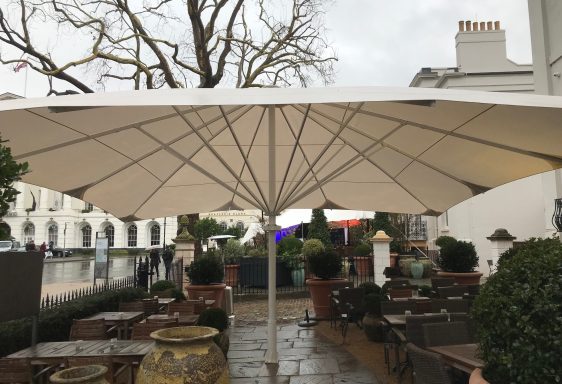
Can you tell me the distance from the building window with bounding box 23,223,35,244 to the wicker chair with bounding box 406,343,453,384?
63086 mm

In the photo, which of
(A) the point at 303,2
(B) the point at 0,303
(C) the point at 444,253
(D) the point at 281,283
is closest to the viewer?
(B) the point at 0,303

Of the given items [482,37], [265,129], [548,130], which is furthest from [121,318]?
[482,37]

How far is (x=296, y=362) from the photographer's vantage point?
668 centimetres

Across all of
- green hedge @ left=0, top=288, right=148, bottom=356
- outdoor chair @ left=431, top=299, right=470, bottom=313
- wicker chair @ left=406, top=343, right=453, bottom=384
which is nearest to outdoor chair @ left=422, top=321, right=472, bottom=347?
wicker chair @ left=406, top=343, right=453, bottom=384

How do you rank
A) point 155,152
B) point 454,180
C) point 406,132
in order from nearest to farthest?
1. point 406,132
2. point 155,152
3. point 454,180

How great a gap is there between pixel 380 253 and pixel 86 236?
54049mm

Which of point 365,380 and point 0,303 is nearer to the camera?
point 0,303

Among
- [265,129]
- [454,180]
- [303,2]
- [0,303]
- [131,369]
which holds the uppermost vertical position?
[303,2]

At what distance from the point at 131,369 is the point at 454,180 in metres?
5.49

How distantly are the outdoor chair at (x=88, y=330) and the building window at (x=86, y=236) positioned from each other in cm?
5780

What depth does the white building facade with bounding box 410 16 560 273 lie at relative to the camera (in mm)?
19111

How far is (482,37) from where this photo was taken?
2411 centimetres

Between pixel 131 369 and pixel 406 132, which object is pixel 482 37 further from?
pixel 131 369

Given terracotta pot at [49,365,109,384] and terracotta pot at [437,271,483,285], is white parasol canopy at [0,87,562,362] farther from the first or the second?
terracotta pot at [437,271,483,285]
